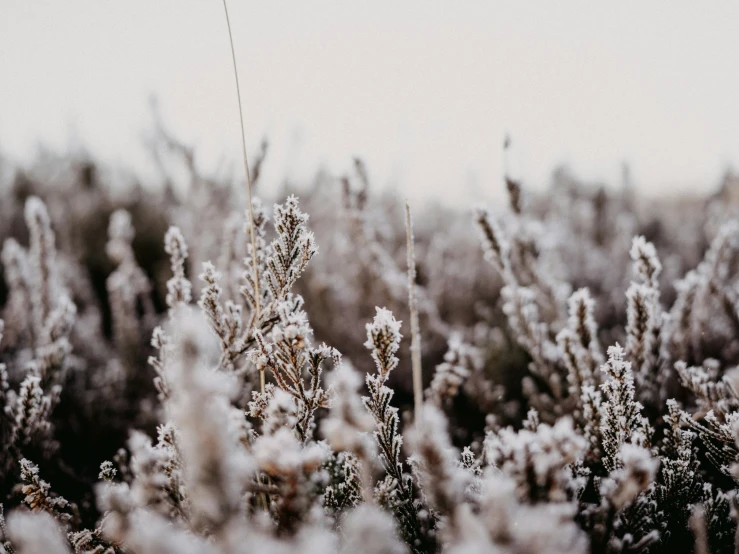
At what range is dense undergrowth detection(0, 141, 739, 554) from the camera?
87 cm

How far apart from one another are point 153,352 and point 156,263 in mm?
1382

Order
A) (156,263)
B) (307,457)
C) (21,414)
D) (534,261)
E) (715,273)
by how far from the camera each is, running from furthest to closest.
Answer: (156,263), (534,261), (715,273), (21,414), (307,457)

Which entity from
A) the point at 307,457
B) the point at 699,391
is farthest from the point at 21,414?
the point at 699,391

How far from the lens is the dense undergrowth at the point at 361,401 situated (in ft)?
2.85

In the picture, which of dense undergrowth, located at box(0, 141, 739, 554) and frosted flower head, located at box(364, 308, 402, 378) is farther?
frosted flower head, located at box(364, 308, 402, 378)

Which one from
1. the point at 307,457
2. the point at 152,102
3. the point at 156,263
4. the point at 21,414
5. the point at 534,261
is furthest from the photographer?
the point at 156,263

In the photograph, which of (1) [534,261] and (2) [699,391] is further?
(1) [534,261]

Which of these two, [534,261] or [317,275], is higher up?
[317,275]

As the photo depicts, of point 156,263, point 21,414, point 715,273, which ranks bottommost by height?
point 21,414

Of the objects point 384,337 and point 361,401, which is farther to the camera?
point 361,401

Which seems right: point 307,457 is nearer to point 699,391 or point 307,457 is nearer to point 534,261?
point 699,391

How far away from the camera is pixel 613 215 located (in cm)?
436

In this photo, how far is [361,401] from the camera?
4.58 feet

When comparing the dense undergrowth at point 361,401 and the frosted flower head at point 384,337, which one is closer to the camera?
the dense undergrowth at point 361,401
